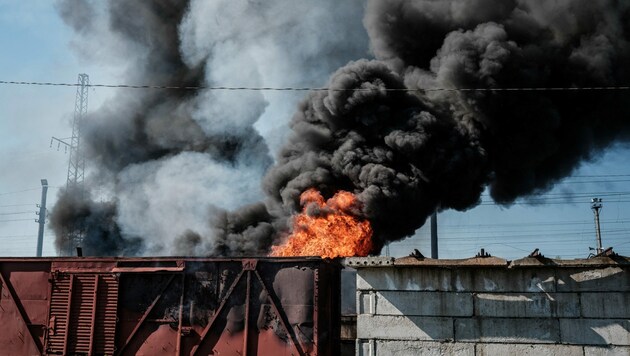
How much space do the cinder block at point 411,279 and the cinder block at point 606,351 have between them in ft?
7.09

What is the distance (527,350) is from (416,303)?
201 cm

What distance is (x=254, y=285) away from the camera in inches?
413

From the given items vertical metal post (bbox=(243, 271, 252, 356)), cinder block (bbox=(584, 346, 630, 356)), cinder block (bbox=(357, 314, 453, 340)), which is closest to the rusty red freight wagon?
vertical metal post (bbox=(243, 271, 252, 356))

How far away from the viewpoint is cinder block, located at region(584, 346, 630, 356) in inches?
355

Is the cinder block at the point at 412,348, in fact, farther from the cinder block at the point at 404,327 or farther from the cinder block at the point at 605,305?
the cinder block at the point at 605,305

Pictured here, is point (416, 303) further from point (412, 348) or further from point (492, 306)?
point (492, 306)

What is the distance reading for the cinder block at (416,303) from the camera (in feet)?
31.5

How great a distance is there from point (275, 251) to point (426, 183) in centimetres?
544

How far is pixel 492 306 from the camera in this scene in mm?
9492

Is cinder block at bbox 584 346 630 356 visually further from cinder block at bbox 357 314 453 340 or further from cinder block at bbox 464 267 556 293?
cinder block at bbox 357 314 453 340

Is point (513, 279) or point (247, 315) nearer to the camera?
point (513, 279)

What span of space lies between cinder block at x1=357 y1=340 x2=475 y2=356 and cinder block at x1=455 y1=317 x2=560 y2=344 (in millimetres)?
170

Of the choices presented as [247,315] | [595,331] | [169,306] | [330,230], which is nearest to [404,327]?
[247,315]

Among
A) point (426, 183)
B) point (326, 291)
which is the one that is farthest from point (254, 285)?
point (426, 183)
